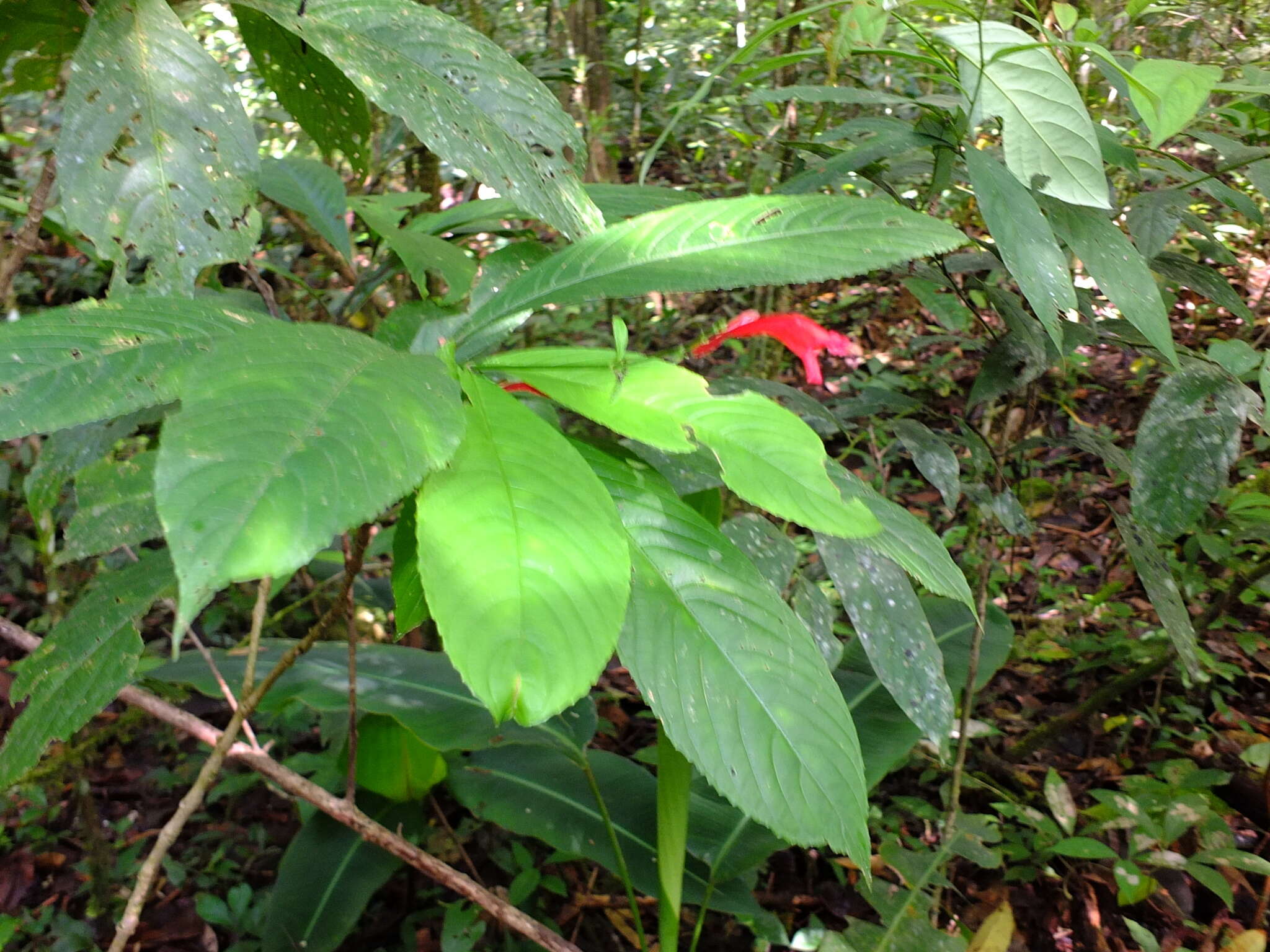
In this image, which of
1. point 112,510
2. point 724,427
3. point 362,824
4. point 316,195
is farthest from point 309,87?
point 362,824

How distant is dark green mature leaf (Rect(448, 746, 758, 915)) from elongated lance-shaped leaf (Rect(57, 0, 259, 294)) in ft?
4.07

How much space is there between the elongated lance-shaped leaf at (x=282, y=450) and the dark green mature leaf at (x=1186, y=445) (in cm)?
93

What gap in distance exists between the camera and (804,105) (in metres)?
2.30

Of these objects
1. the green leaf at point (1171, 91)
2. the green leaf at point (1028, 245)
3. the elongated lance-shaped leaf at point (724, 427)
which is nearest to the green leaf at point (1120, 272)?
the green leaf at point (1028, 245)

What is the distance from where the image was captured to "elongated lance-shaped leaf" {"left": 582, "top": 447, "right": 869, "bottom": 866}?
0.55 metres

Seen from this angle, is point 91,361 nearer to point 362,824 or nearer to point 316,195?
point 362,824

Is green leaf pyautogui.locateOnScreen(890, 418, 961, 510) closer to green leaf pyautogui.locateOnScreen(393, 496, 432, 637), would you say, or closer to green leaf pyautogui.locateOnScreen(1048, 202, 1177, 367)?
green leaf pyautogui.locateOnScreen(1048, 202, 1177, 367)

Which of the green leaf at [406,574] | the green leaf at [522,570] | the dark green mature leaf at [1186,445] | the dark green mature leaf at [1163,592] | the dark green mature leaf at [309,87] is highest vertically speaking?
the dark green mature leaf at [309,87]

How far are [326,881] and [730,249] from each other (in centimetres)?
168

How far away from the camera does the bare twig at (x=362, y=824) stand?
38.2 inches

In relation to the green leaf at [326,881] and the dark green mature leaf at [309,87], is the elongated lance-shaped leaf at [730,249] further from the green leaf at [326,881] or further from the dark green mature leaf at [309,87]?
the green leaf at [326,881]

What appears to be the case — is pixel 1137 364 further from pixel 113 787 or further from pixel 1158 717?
pixel 113 787

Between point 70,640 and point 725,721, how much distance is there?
2.20 feet

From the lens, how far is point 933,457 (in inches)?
45.3
